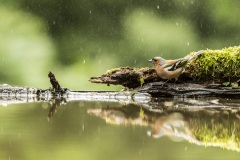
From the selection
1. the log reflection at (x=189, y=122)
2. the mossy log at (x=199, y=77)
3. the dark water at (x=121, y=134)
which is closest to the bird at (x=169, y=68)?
the mossy log at (x=199, y=77)

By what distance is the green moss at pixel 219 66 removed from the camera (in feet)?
17.9

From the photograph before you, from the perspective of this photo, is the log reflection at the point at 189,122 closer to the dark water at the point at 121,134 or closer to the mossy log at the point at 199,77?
the dark water at the point at 121,134

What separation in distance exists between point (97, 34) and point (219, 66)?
291 inches

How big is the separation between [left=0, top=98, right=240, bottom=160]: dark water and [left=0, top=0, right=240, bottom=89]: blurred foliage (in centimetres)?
829

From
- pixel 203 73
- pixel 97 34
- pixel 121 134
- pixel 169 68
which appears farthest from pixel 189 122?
pixel 97 34

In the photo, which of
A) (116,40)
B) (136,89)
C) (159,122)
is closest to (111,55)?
(116,40)

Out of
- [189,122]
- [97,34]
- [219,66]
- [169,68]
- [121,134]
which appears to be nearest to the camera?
[121,134]

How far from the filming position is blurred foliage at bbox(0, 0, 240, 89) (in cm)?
1218

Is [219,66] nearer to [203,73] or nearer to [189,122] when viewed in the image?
[203,73]

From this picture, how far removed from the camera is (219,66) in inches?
216

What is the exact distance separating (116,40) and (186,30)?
1.62 metres

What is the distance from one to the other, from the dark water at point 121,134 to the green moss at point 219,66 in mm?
1571

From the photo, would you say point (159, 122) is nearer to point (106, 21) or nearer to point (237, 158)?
point (237, 158)

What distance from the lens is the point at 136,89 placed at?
18.5ft
